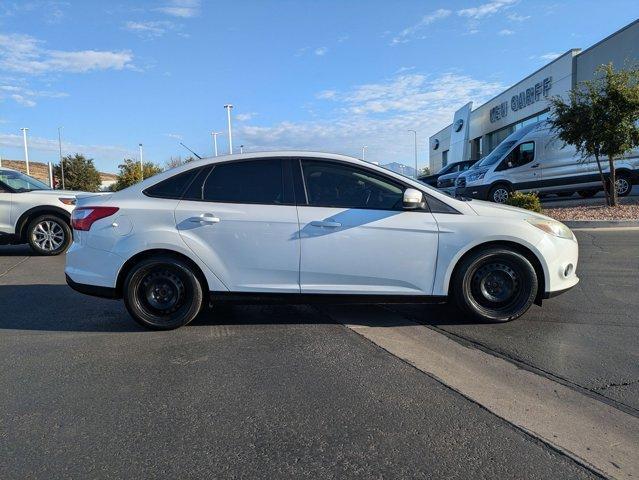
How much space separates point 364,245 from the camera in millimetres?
4703

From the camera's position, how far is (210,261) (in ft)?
15.7

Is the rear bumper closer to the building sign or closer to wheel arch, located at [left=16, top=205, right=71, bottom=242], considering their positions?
wheel arch, located at [left=16, top=205, right=71, bottom=242]

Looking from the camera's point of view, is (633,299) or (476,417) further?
(633,299)

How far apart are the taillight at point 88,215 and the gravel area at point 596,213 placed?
438 inches

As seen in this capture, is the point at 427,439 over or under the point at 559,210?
under

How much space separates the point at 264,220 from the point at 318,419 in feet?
6.86

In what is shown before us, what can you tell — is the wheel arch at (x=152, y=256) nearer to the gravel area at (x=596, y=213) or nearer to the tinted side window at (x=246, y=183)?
the tinted side window at (x=246, y=183)

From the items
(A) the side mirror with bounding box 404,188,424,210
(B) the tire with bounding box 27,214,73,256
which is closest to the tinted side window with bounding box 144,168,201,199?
(A) the side mirror with bounding box 404,188,424,210

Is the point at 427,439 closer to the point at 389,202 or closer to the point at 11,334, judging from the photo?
the point at 389,202

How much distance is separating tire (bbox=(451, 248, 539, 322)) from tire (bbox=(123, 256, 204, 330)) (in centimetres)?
248

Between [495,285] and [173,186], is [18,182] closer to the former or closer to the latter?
[173,186]

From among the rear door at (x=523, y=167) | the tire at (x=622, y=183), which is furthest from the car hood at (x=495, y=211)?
the tire at (x=622, y=183)

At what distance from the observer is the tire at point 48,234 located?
9.77m

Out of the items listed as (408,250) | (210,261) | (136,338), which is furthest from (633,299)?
(136,338)
